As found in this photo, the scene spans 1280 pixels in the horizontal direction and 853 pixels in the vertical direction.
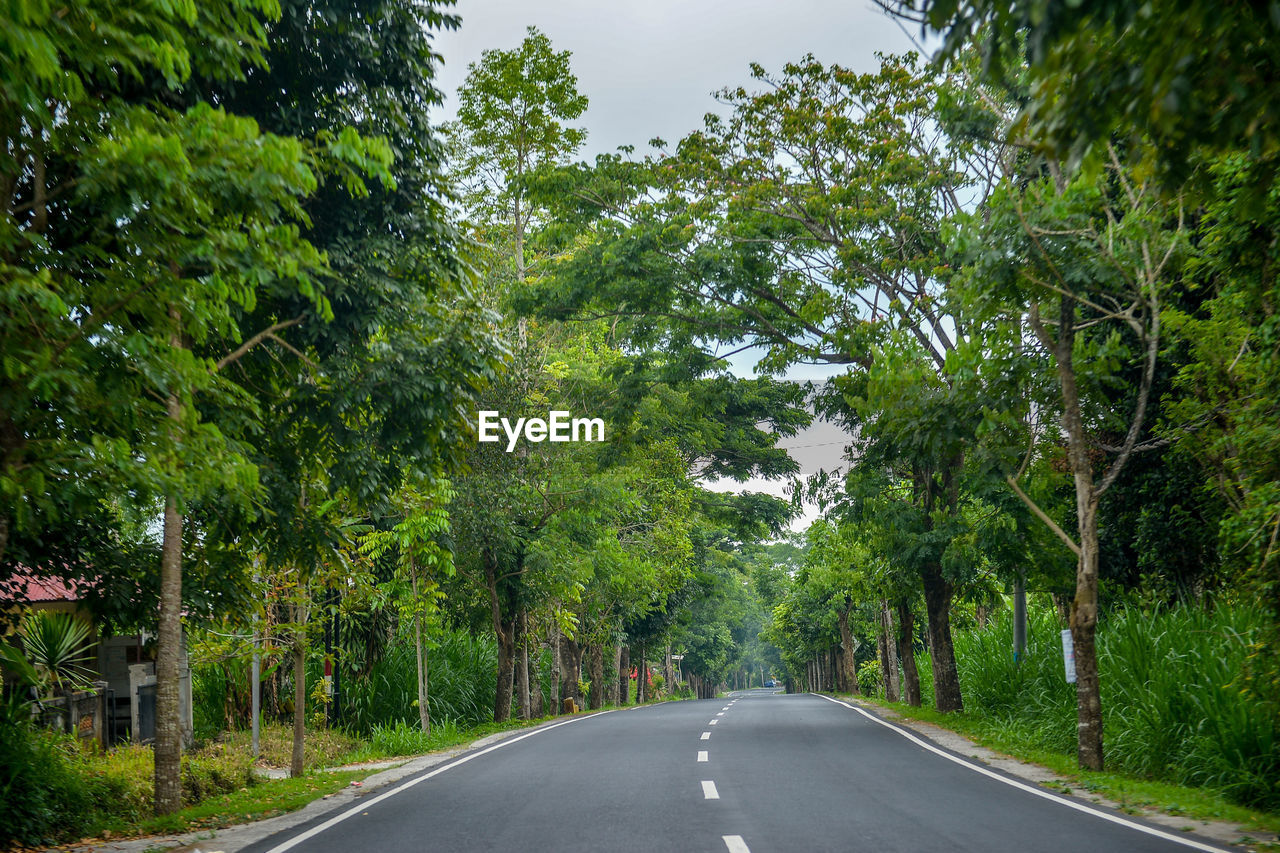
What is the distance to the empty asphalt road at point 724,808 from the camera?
8.62 metres

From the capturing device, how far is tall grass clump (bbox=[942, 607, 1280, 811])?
1132 centimetres

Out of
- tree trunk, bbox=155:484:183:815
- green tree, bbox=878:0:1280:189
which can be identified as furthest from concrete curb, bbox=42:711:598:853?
green tree, bbox=878:0:1280:189

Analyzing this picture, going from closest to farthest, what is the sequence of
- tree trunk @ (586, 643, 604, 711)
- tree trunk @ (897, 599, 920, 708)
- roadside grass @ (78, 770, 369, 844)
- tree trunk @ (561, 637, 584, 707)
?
roadside grass @ (78, 770, 369, 844)
tree trunk @ (897, 599, 920, 708)
tree trunk @ (561, 637, 584, 707)
tree trunk @ (586, 643, 604, 711)

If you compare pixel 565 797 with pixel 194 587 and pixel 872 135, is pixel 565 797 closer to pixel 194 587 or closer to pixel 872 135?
pixel 194 587

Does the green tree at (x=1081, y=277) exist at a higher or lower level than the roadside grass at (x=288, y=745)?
higher

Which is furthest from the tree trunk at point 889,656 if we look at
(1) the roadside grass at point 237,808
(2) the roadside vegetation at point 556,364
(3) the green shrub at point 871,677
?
(1) the roadside grass at point 237,808

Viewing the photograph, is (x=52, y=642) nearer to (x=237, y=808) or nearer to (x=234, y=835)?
(x=237, y=808)

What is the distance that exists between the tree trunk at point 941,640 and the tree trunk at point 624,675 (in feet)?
97.4

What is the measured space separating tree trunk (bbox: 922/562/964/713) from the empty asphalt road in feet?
23.2

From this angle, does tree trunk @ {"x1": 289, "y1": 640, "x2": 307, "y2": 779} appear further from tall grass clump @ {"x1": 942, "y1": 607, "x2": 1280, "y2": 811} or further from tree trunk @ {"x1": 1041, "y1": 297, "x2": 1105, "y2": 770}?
tall grass clump @ {"x1": 942, "y1": 607, "x2": 1280, "y2": 811}

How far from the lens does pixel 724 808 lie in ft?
34.4

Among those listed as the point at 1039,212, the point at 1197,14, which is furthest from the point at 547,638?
the point at 1197,14

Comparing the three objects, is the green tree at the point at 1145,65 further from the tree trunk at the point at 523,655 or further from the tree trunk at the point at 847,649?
the tree trunk at the point at 847,649

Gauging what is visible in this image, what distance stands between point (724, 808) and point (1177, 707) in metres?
6.25
